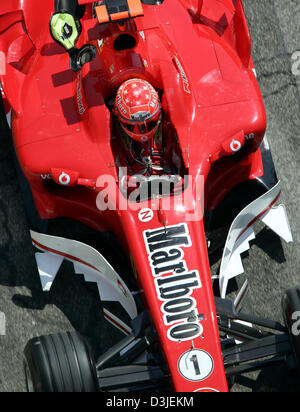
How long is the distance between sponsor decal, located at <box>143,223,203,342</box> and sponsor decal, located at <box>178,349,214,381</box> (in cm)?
13

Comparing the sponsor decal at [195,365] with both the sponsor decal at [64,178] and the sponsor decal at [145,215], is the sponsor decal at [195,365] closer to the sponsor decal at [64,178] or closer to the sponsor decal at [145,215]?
the sponsor decal at [145,215]

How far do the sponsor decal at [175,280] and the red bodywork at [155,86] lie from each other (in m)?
0.03

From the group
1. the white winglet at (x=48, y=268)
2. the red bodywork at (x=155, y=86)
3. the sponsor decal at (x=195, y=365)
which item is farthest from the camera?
the white winglet at (x=48, y=268)

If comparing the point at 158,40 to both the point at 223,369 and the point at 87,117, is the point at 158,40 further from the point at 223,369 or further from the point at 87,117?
the point at 223,369

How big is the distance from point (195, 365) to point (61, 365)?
1035 mm

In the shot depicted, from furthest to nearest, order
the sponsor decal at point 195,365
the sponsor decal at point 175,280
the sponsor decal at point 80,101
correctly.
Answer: the sponsor decal at point 80,101 → the sponsor decal at point 175,280 → the sponsor decal at point 195,365

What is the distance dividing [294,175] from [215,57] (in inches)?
59.2

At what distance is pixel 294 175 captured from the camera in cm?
783

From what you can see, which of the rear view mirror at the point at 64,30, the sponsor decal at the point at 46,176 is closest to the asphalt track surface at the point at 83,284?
the sponsor decal at the point at 46,176

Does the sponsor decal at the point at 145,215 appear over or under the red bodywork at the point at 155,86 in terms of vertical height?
under

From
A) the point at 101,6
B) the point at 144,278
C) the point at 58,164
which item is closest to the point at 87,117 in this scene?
the point at 58,164

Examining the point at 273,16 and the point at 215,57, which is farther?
the point at 273,16

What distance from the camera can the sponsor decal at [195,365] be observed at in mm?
5949

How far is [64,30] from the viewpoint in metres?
6.76
